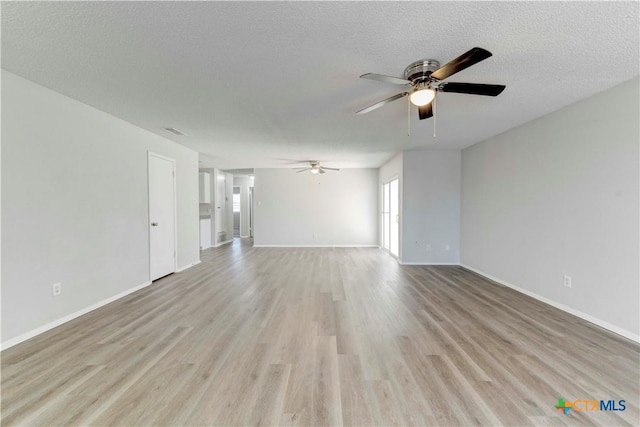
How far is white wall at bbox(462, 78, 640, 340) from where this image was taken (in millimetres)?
2352

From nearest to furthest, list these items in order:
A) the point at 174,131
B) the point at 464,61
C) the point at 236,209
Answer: the point at 464,61 → the point at 174,131 → the point at 236,209

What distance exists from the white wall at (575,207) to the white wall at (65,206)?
5657 millimetres

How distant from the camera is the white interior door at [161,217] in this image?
4.02 metres

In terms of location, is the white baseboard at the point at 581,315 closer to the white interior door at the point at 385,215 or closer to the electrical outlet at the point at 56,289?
the white interior door at the point at 385,215

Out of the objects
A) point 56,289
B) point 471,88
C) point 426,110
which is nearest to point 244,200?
point 56,289

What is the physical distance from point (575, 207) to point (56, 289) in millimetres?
5794

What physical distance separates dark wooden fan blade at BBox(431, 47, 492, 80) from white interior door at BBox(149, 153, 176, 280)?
424cm

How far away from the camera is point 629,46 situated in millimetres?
1809

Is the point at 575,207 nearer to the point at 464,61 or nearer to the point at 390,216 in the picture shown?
the point at 464,61

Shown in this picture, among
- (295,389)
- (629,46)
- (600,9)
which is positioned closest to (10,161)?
(295,389)

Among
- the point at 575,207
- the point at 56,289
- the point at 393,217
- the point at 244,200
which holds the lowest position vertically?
the point at 56,289

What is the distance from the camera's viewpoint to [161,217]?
167 inches

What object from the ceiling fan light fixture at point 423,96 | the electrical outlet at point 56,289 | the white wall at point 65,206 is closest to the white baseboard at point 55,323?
the white wall at point 65,206

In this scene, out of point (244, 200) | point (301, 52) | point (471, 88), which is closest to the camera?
point (301, 52)
